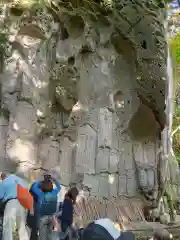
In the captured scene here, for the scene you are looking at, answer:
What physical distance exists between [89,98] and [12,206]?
559cm

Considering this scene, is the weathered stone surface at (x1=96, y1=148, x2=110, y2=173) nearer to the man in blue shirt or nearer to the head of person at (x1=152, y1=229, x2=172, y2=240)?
the man in blue shirt

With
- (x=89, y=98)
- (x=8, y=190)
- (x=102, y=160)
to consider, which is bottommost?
Answer: (x=8, y=190)

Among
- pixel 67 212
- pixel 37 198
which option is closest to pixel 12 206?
pixel 37 198

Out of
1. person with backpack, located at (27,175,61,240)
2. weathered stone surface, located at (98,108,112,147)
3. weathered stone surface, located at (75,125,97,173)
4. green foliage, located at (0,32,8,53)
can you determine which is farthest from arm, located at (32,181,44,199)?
weathered stone surface, located at (98,108,112,147)

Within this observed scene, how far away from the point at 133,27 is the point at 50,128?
382 cm

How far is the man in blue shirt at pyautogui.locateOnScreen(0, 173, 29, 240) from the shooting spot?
5.01m

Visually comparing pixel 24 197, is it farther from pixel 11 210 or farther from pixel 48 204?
pixel 48 204

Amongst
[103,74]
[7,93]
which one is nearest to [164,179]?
[103,74]

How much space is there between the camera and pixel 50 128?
9.08 meters

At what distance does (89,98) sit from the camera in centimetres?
1024

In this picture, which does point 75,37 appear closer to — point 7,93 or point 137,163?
point 7,93

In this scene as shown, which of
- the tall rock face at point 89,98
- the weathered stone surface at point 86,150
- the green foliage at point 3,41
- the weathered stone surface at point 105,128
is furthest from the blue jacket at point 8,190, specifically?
the weathered stone surface at point 105,128

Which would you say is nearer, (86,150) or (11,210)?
(11,210)

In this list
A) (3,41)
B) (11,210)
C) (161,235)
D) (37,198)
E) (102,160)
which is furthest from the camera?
(102,160)
